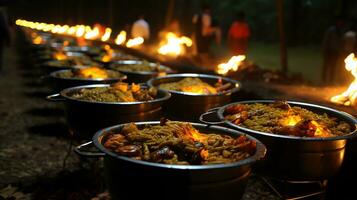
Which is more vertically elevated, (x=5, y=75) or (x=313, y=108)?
(x=313, y=108)

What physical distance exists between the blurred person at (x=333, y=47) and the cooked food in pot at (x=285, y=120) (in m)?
10.3

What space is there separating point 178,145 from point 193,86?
3139mm

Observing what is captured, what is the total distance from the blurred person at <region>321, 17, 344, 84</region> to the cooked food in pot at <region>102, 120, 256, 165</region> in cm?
1174

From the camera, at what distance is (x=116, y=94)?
5301mm

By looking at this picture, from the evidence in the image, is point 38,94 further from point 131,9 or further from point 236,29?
point 131,9

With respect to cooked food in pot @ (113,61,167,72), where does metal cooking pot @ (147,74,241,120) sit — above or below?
below

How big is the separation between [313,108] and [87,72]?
417 centimetres

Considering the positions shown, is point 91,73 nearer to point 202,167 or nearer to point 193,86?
point 193,86

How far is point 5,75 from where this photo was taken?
1669 centimetres

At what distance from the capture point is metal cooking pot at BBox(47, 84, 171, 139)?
15.5 ft

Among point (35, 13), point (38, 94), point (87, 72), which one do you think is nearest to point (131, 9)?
point (38, 94)

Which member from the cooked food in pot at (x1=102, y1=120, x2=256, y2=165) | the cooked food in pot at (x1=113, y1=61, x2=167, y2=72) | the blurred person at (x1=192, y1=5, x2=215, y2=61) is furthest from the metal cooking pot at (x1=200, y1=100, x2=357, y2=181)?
the blurred person at (x1=192, y1=5, x2=215, y2=61)

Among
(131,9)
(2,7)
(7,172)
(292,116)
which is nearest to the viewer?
(292,116)

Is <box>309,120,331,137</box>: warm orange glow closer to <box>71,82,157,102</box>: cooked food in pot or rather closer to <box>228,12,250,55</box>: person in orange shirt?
<box>71,82,157,102</box>: cooked food in pot
